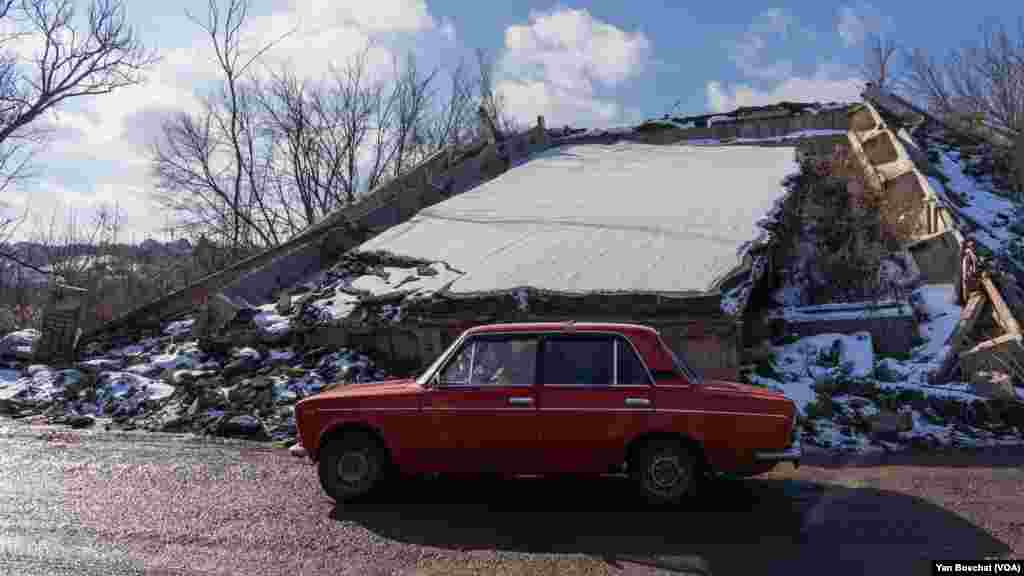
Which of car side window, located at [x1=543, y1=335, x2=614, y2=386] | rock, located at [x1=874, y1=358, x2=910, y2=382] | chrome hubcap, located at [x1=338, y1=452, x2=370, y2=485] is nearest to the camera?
car side window, located at [x1=543, y1=335, x2=614, y2=386]

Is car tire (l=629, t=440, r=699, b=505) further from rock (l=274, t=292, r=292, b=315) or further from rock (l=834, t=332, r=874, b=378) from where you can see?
rock (l=274, t=292, r=292, b=315)

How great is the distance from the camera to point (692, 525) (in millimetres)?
6223

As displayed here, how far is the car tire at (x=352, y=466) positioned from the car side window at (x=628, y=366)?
7.40 ft

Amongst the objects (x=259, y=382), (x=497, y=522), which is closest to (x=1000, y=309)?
(x=497, y=522)

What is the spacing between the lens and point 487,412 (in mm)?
6891

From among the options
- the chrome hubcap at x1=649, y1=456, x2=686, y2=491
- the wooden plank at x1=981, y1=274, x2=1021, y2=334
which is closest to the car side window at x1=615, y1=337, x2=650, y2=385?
the chrome hubcap at x1=649, y1=456, x2=686, y2=491

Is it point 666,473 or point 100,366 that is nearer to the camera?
point 666,473

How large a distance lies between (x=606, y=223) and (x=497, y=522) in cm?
949

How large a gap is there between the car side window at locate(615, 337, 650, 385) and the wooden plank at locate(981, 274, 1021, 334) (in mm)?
6145

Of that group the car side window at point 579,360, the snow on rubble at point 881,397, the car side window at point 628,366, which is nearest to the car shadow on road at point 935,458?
the snow on rubble at point 881,397

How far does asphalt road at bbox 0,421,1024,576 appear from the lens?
18.1 ft

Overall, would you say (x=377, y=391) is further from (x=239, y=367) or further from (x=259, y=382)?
(x=239, y=367)

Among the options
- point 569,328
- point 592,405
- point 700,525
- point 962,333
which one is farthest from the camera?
point 962,333

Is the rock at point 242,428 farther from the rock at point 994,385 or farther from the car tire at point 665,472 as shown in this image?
the rock at point 994,385
